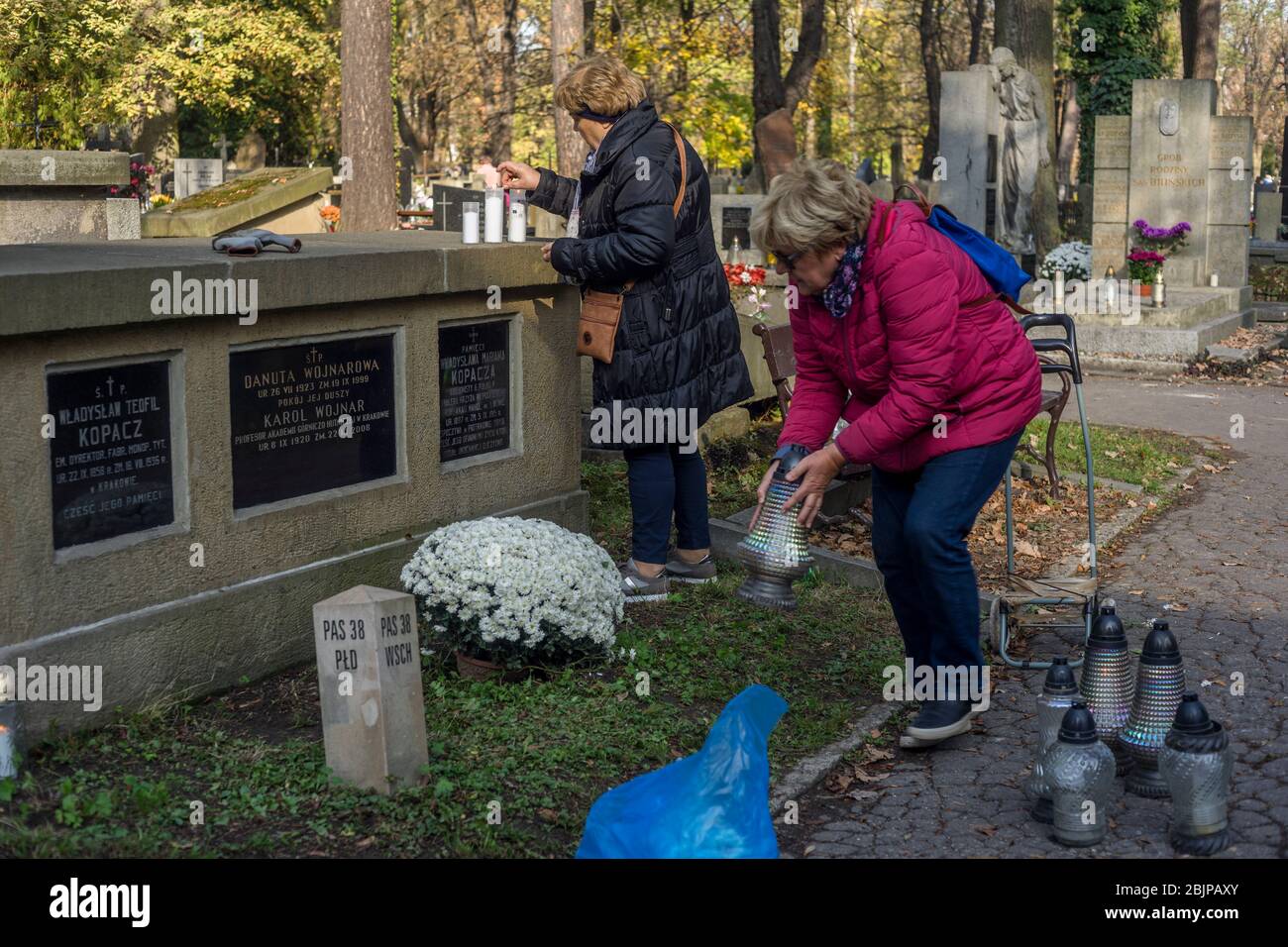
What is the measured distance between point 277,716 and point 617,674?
1.21 metres

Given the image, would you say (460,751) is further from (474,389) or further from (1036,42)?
(1036,42)

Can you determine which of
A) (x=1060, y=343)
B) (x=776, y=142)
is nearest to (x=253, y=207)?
(x=776, y=142)

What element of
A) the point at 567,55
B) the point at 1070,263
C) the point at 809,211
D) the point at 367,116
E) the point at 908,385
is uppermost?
the point at 567,55

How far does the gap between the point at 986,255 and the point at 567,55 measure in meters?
15.1

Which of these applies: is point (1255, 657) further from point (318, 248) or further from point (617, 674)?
point (318, 248)

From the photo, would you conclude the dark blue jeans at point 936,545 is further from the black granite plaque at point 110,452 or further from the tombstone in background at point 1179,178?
the tombstone in background at point 1179,178

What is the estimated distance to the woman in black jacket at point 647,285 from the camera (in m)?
5.83

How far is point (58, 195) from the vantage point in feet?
37.9

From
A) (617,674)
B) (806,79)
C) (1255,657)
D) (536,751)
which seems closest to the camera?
(536,751)

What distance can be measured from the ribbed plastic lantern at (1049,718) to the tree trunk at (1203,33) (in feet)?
86.1

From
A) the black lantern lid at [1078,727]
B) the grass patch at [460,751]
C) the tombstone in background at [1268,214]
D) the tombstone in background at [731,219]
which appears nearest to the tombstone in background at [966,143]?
the tombstone in background at [731,219]

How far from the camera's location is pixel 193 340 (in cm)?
501

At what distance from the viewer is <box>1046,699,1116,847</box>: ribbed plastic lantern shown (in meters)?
4.01

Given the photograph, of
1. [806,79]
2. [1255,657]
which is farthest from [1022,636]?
[806,79]
